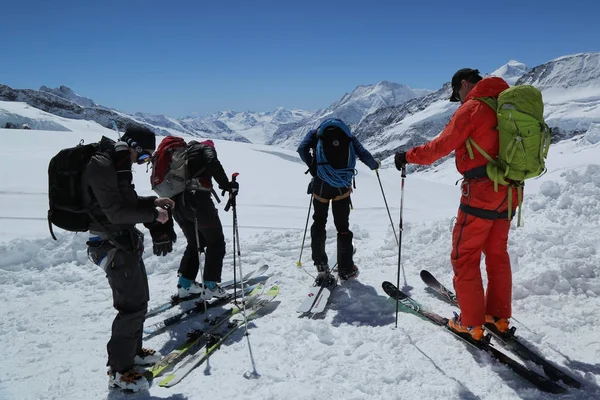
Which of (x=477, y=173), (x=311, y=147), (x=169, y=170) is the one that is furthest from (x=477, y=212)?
(x=169, y=170)

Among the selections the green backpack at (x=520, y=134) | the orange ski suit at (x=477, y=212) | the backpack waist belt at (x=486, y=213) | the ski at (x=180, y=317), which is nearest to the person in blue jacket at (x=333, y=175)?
the ski at (x=180, y=317)

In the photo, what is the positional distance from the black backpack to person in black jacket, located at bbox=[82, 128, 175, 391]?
9cm

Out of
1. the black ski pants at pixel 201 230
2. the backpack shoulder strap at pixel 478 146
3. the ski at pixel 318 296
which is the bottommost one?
the ski at pixel 318 296

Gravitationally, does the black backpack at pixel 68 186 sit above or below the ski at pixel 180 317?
above

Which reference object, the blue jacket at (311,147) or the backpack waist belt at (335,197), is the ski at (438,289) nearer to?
the backpack waist belt at (335,197)

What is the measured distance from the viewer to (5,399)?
12.7ft

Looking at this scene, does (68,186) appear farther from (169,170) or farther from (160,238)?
(169,170)

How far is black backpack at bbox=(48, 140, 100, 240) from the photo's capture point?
3583mm

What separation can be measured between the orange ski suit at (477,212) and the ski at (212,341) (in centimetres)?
271

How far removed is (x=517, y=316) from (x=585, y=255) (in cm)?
169

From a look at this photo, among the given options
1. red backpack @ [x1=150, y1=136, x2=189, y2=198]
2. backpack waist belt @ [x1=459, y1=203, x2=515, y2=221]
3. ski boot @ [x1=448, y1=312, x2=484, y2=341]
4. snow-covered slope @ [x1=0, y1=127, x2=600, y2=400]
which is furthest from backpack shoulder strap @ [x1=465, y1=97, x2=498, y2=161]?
red backpack @ [x1=150, y1=136, x2=189, y2=198]

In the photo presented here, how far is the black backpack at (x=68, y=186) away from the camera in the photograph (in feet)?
11.8

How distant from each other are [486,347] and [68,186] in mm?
4412

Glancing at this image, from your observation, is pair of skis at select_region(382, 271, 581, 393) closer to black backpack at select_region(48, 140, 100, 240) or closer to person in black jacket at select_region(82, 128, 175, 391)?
person in black jacket at select_region(82, 128, 175, 391)
